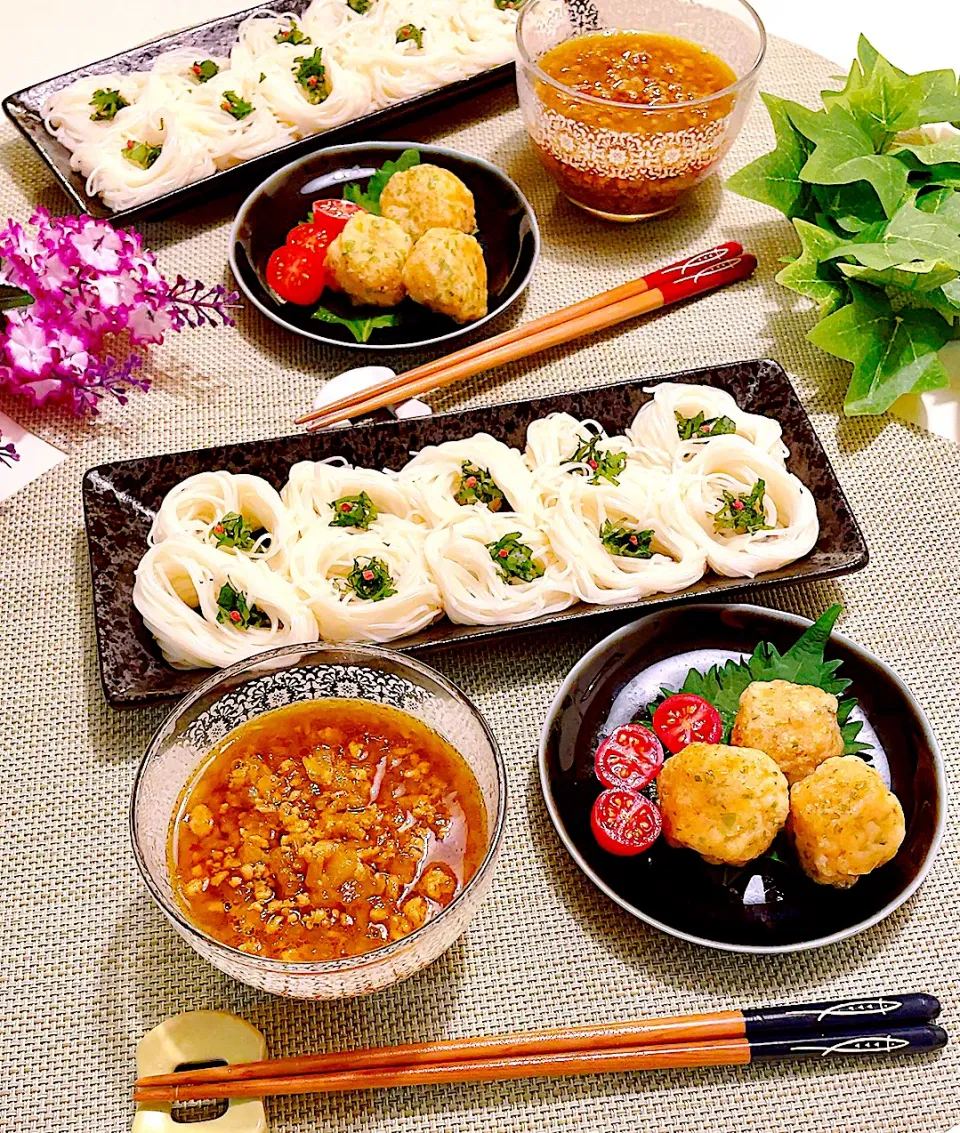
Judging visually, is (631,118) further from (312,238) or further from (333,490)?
(333,490)

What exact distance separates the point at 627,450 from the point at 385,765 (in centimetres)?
88

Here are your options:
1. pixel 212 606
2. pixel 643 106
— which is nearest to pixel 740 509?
pixel 212 606

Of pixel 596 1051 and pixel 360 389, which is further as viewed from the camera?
pixel 360 389

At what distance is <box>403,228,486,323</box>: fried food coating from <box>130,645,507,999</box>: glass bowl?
43.3 inches

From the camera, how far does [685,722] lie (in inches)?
70.5

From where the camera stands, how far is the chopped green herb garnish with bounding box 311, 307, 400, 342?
254 cm

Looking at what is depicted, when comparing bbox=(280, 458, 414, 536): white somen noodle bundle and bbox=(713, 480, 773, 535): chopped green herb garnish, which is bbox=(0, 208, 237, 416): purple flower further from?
bbox=(713, 480, 773, 535): chopped green herb garnish

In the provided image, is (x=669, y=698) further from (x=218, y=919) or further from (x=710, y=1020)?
(x=218, y=919)

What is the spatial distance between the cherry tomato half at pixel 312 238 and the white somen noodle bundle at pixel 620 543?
94 cm

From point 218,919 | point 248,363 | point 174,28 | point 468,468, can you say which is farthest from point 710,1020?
point 174,28

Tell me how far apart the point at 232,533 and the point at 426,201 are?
41.7 inches

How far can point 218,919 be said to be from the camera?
4.95 feet

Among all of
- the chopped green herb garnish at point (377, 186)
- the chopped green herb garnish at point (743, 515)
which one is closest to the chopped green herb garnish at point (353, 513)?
the chopped green herb garnish at point (743, 515)

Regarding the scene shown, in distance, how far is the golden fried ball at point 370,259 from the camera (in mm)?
2500
